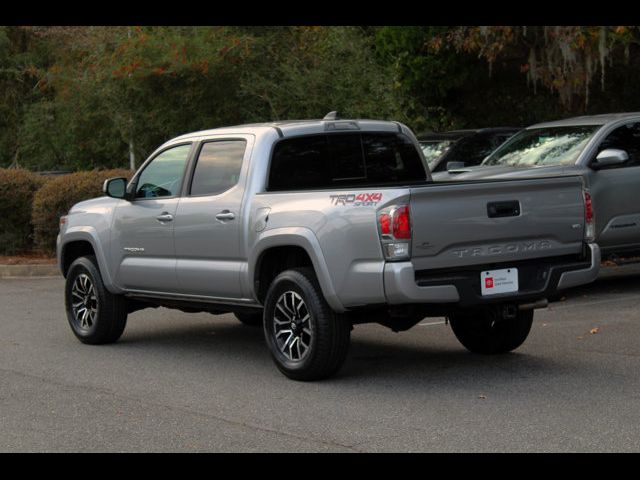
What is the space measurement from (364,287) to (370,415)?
3.30ft

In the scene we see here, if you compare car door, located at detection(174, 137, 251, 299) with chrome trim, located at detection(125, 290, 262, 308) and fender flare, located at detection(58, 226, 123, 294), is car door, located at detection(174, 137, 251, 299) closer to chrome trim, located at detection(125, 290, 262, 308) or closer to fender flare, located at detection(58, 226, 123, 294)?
chrome trim, located at detection(125, 290, 262, 308)

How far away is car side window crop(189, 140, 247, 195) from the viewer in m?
9.78

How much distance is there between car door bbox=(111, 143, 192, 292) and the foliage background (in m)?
7.98

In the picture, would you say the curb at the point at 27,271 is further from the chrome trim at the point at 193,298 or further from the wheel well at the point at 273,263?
the wheel well at the point at 273,263

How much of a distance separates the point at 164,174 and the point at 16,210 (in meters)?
8.55

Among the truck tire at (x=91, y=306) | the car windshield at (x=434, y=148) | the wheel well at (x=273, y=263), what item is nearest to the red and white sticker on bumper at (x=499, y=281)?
the wheel well at (x=273, y=263)

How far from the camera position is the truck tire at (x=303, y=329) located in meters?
8.62

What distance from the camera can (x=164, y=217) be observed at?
1029cm

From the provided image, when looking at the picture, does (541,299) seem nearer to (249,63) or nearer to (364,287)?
(364,287)

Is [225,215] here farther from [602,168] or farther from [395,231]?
[602,168]

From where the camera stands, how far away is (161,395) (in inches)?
338

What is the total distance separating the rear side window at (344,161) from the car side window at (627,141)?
390cm

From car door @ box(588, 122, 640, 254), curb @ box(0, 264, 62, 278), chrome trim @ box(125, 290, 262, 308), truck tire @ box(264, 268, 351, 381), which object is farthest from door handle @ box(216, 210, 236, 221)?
curb @ box(0, 264, 62, 278)

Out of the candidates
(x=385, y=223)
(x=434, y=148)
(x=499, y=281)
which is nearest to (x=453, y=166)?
(x=434, y=148)
